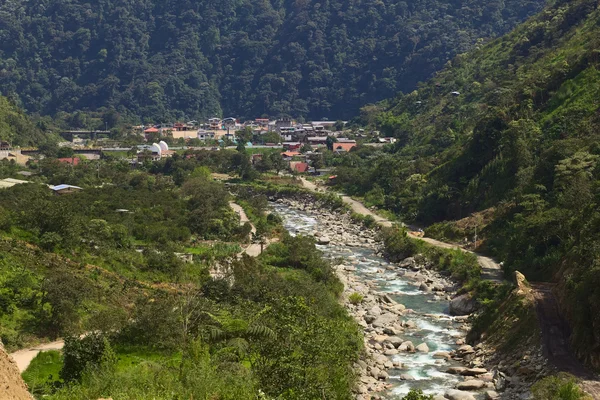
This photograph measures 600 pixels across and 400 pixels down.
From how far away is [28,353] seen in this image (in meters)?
25.8

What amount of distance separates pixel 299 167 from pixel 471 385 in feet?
239

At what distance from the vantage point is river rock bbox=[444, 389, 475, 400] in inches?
1002

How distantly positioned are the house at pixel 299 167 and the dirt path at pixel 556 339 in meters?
66.3

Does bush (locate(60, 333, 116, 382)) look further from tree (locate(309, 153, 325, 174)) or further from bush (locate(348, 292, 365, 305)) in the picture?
tree (locate(309, 153, 325, 174))

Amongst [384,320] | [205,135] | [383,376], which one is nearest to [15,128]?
[205,135]

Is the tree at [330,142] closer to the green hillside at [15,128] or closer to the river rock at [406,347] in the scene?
the green hillside at [15,128]

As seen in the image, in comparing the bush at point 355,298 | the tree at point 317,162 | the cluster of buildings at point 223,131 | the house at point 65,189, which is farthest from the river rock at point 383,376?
the cluster of buildings at point 223,131

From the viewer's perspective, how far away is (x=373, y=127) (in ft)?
395

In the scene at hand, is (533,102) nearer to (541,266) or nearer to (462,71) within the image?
(541,266)

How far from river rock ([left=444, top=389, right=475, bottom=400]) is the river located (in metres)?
0.47

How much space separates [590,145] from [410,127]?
176 ft

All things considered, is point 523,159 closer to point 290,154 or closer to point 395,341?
point 395,341

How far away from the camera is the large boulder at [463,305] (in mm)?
36344

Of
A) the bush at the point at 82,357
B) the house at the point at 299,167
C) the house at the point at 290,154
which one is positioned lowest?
the house at the point at 299,167
